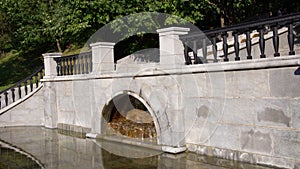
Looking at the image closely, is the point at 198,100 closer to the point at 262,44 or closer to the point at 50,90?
the point at 262,44

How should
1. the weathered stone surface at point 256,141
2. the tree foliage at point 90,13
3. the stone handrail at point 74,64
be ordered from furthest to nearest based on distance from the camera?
the tree foliage at point 90,13 < the stone handrail at point 74,64 < the weathered stone surface at point 256,141

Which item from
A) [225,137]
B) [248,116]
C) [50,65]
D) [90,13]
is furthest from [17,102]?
[248,116]

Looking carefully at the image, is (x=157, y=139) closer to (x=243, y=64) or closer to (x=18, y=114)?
(x=243, y=64)

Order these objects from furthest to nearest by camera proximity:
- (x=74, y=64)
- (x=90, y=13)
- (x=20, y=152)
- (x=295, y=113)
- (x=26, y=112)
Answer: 1. (x=26, y=112)
2. (x=90, y=13)
3. (x=74, y=64)
4. (x=20, y=152)
5. (x=295, y=113)

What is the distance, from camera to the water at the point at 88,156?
6.47 metres

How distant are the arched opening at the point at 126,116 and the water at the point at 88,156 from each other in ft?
1.86

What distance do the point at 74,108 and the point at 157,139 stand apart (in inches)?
170

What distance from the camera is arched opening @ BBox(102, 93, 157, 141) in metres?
8.88

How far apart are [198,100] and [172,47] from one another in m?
1.25

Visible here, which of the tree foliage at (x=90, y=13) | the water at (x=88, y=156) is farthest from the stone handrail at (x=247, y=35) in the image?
the tree foliage at (x=90, y=13)

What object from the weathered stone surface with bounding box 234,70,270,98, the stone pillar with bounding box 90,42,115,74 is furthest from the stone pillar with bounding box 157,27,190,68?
the stone pillar with bounding box 90,42,115,74

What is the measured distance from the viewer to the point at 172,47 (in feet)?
23.6

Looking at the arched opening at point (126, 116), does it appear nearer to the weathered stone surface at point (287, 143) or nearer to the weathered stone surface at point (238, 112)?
the weathered stone surface at point (238, 112)

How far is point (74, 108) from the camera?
11.1 m
